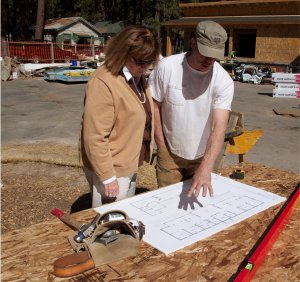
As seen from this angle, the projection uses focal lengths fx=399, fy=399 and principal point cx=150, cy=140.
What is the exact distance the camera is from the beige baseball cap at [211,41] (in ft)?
7.86

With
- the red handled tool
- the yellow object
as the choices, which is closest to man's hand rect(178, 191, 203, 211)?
the red handled tool

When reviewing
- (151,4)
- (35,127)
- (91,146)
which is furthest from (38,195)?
(151,4)

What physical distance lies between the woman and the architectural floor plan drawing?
8.7 inches

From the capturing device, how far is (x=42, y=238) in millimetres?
1994

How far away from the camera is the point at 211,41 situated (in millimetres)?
2389

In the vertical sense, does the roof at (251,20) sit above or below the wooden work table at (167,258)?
above

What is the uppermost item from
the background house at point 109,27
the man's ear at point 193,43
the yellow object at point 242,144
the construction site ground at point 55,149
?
the background house at point 109,27

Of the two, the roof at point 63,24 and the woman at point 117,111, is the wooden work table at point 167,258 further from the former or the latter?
the roof at point 63,24

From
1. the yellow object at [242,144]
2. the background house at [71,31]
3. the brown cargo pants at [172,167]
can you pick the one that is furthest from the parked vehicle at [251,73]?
the background house at [71,31]

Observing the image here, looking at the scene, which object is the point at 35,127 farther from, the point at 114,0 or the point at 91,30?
the point at 114,0

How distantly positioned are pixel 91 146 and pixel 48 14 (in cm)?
6468

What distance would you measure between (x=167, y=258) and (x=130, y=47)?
1.14 meters

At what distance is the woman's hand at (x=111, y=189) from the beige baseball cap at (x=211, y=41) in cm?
95

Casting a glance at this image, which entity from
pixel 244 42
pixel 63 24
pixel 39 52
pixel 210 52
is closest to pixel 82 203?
pixel 210 52
